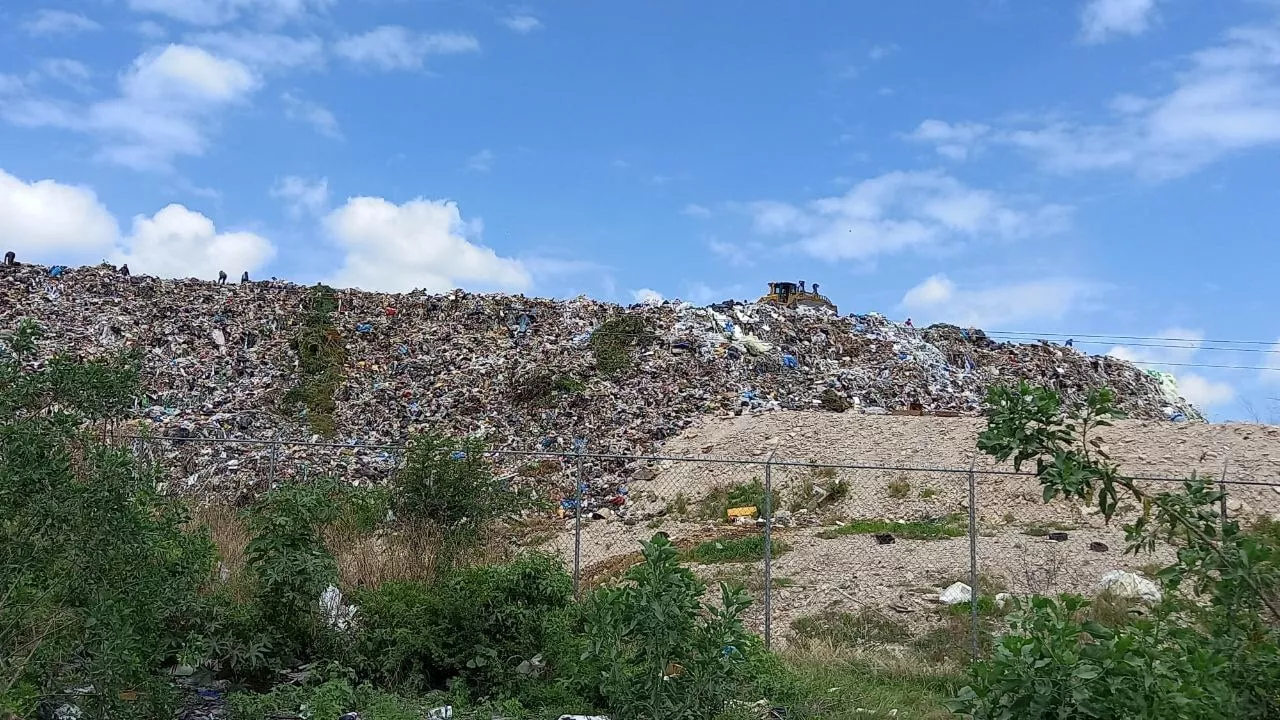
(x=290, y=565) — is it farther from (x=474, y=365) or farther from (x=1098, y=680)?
(x=474, y=365)

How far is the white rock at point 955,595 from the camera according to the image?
9.78 metres

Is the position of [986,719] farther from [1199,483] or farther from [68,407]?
[68,407]

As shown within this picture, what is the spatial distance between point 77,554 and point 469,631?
2.56 m

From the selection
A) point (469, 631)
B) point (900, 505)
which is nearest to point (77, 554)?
point (469, 631)

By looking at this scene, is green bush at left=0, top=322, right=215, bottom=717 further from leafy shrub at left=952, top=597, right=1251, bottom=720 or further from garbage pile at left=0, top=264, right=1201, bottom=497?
garbage pile at left=0, top=264, right=1201, bottom=497

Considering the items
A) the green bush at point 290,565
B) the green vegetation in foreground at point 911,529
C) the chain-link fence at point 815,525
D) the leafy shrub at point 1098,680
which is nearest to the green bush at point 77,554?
the green bush at point 290,565

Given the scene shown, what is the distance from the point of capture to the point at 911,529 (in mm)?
12648

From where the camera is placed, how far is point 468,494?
9.53m

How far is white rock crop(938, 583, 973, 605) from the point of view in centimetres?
978

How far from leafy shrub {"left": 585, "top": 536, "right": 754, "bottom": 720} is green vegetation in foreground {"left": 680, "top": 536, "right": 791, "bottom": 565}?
6.06 metres

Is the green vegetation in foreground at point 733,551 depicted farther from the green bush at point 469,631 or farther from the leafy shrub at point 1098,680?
the leafy shrub at point 1098,680

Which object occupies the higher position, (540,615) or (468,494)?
(468,494)

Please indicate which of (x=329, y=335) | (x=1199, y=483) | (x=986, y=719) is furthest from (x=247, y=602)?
(x=329, y=335)

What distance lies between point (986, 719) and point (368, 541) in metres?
6.76
